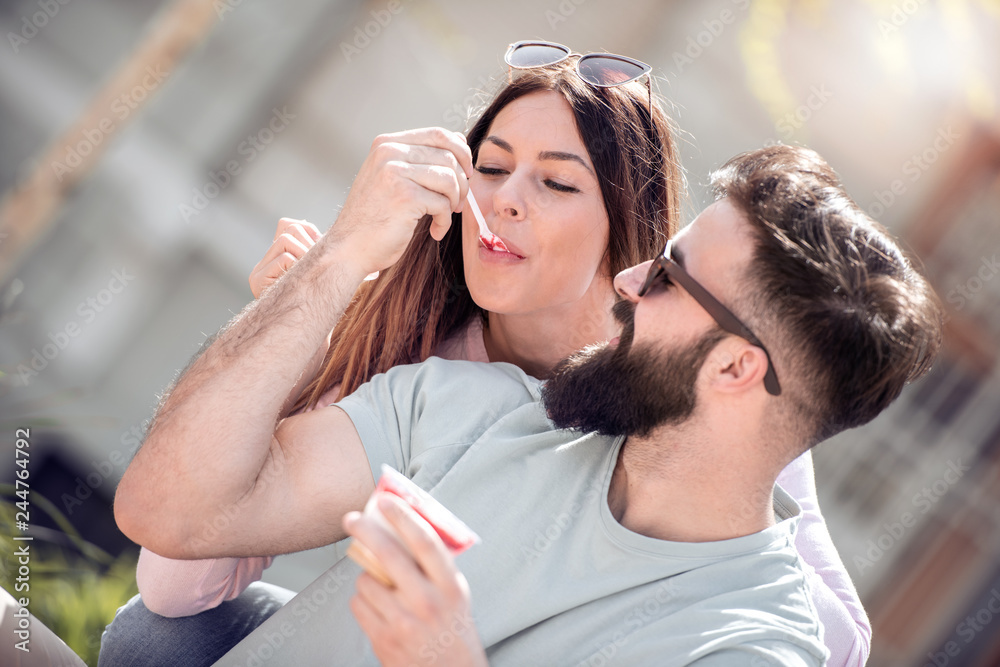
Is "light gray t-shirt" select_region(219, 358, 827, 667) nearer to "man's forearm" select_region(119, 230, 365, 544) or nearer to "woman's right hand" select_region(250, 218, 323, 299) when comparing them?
"man's forearm" select_region(119, 230, 365, 544)

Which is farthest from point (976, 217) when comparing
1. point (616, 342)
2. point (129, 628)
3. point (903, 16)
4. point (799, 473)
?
point (129, 628)

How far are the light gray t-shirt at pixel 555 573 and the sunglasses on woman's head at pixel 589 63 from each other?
1.16 m

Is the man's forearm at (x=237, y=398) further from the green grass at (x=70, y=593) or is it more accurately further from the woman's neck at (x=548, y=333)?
the green grass at (x=70, y=593)

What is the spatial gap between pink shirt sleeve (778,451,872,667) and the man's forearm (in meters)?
1.42

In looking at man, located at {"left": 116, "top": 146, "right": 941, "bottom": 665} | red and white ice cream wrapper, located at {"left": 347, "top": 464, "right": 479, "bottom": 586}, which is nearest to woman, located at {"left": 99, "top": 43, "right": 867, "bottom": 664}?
man, located at {"left": 116, "top": 146, "right": 941, "bottom": 665}

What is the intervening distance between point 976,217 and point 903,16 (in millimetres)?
2099

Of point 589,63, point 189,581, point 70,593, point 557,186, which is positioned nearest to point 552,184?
point 557,186

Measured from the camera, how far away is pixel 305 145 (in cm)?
561

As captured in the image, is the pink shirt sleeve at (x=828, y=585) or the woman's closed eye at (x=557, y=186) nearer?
the pink shirt sleeve at (x=828, y=585)

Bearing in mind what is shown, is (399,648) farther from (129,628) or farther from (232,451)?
(129,628)

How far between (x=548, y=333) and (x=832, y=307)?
1.04 m

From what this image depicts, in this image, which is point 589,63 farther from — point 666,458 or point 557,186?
point 666,458

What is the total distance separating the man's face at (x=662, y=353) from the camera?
1889 millimetres

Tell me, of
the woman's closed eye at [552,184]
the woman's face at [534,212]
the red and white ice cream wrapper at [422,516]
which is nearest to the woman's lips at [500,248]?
the woman's face at [534,212]
